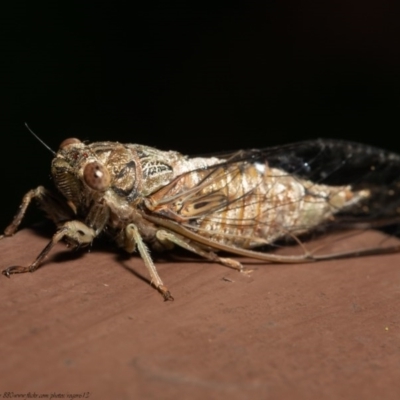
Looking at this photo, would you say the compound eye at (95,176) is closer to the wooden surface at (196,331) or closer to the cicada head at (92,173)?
the cicada head at (92,173)

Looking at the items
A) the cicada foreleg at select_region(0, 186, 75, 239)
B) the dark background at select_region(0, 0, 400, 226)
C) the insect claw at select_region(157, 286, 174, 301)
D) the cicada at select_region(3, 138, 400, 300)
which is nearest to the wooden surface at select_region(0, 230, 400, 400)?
the insect claw at select_region(157, 286, 174, 301)

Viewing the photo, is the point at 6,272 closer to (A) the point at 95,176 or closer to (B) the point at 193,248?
(A) the point at 95,176

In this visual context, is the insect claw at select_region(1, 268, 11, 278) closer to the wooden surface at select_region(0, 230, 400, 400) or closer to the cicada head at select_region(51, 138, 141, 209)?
the wooden surface at select_region(0, 230, 400, 400)

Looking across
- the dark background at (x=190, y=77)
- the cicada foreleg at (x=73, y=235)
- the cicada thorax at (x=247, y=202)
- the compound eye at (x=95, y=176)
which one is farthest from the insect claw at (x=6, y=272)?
the dark background at (x=190, y=77)

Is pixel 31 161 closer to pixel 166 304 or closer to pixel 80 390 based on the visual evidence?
pixel 166 304

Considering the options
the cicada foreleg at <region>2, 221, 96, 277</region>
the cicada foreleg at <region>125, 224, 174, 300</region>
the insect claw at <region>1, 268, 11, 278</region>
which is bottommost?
the cicada foreleg at <region>125, 224, 174, 300</region>

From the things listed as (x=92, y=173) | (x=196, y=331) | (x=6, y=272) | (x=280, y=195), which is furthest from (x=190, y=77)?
(x=196, y=331)

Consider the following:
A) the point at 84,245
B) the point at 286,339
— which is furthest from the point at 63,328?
the point at 84,245
